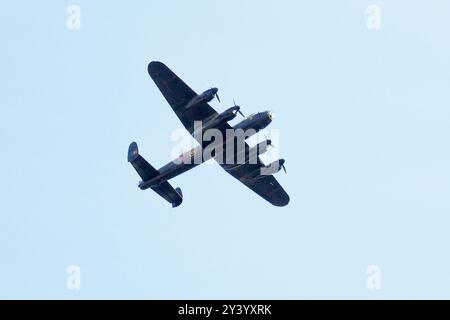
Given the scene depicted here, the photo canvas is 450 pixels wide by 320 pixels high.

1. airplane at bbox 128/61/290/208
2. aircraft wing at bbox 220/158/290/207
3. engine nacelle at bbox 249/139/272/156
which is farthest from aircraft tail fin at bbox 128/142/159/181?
engine nacelle at bbox 249/139/272/156

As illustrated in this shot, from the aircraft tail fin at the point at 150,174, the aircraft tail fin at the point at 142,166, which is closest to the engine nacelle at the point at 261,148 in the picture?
the aircraft tail fin at the point at 150,174

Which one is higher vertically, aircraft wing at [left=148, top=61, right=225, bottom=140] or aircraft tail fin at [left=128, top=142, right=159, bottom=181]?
aircraft wing at [left=148, top=61, right=225, bottom=140]

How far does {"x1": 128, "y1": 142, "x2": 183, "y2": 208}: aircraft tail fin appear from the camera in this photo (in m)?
47.2

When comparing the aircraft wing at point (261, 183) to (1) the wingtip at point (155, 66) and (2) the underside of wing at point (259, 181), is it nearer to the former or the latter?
(2) the underside of wing at point (259, 181)

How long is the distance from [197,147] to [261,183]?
6686 millimetres

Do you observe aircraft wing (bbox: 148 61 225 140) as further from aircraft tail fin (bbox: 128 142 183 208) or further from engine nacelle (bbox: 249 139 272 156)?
aircraft tail fin (bbox: 128 142 183 208)

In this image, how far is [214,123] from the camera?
4519 cm

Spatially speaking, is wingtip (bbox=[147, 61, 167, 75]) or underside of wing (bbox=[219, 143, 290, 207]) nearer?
wingtip (bbox=[147, 61, 167, 75])

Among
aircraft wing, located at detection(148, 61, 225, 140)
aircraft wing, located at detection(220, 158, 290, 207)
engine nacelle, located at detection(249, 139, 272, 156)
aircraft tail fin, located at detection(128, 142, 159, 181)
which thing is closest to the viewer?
aircraft wing, located at detection(148, 61, 225, 140)
